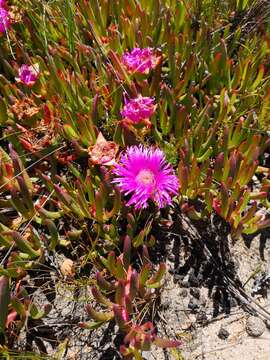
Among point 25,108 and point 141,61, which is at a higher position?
point 141,61

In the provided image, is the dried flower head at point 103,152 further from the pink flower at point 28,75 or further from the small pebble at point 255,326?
the small pebble at point 255,326

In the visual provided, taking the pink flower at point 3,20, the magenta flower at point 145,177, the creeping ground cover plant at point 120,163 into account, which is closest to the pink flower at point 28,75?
the creeping ground cover plant at point 120,163

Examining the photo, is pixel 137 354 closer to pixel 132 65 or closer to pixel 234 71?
pixel 132 65

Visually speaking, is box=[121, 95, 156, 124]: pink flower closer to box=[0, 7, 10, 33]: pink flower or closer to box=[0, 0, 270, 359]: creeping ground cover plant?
box=[0, 0, 270, 359]: creeping ground cover plant

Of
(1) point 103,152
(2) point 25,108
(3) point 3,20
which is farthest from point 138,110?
(3) point 3,20

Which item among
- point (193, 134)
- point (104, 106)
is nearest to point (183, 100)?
point (193, 134)

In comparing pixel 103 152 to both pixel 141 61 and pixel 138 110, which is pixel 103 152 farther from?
pixel 141 61

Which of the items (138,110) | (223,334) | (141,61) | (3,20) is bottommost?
(223,334)

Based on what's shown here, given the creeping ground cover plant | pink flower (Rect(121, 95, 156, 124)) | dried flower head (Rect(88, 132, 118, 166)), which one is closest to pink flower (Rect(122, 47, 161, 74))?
the creeping ground cover plant
